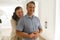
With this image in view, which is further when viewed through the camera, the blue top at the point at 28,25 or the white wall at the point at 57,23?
the white wall at the point at 57,23

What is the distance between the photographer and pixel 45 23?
3064mm

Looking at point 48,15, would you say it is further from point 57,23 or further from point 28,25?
point 28,25

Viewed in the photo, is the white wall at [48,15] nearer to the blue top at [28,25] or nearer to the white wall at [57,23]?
the white wall at [57,23]

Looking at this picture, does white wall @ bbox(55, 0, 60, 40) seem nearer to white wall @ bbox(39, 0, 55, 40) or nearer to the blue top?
white wall @ bbox(39, 0, 55, 40)

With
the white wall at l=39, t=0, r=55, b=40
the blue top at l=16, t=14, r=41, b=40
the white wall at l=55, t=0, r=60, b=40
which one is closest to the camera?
the blue top at l=16, t=14, r=41, b=40

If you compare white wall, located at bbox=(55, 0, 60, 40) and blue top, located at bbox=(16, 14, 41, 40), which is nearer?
blue top, located at bbox=(16, 14, 41, 40)

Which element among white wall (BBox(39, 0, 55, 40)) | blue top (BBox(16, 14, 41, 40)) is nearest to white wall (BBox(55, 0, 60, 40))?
white wall (BBox(39, 0, 55, 40))

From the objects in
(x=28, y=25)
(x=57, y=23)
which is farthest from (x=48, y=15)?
(x=28, y=25)

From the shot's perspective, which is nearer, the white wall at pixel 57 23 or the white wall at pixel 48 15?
the white wall at pixel 57 23

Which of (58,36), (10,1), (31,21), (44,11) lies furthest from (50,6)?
(31,21)

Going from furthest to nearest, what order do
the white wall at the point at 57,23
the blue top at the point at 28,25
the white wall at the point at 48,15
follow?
Result: the white wall at the point at 48,15 < the white wall at the point at 57,23 < the blue top at the point at 28,25

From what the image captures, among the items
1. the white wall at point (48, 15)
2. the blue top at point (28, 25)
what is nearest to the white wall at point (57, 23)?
the white wall at point (48, 15)

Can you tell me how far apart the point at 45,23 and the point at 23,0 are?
0.81 meters

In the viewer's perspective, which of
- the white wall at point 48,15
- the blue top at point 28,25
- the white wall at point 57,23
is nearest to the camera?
the blue top at point 28,25
